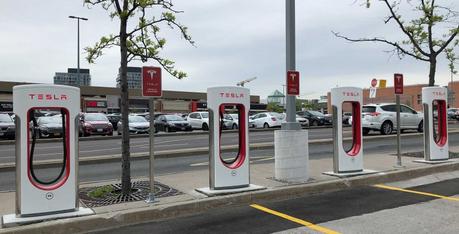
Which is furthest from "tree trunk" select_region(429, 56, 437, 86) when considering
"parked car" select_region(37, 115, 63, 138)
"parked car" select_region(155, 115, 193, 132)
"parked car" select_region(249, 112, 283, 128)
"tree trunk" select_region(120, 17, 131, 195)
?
"parked car" select_region(249, 112, 283, 128)

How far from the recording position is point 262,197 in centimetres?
760

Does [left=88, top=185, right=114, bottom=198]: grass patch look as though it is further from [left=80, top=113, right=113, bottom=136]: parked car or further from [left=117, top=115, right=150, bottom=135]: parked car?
[left=117, top=115, right=150, bottom=135]: parked car

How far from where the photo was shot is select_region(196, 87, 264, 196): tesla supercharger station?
7.51 meters

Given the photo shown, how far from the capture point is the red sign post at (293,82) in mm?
8531

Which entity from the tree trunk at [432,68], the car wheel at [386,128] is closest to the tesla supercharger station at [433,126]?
the tree trunk at [432,68]

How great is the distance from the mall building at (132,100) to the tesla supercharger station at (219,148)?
54.8 metres

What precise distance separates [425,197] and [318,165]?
10.7 ft

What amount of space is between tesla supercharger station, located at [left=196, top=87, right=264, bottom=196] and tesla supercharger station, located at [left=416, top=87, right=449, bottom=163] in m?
5.28

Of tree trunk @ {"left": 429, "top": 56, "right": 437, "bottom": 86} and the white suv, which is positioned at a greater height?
tree trunk @ {"left": 429, "top": 56, "right": 437, "bottom": 86}

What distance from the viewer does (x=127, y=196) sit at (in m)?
7.38

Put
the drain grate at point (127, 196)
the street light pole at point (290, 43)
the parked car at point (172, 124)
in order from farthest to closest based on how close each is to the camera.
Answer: the parked car at point (172, 124)
the street light pole at point (290, 43)
the drain grate at point (127, 196)

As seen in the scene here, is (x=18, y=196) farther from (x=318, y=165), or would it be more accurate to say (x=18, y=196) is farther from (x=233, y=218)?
(x=318, y=165)

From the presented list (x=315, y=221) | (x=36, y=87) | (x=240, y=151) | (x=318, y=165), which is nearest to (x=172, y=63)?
(x=240, y=151)

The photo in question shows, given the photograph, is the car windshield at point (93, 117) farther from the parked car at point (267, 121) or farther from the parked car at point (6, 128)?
the parked car at point (267, 121)
